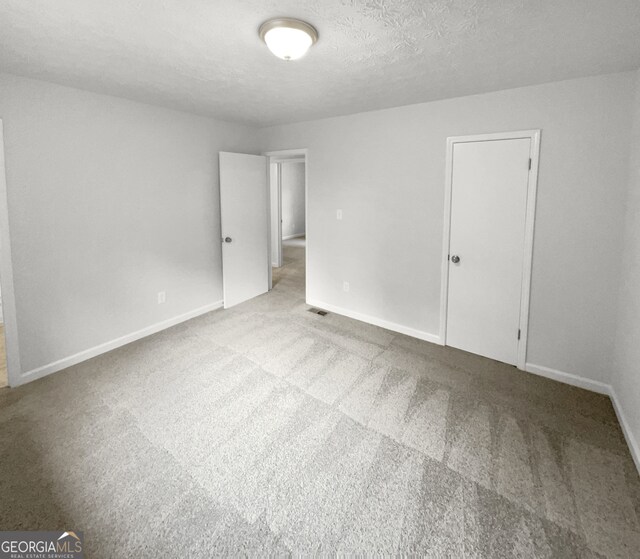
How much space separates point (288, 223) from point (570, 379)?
8.54 metres

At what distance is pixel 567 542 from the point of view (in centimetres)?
148

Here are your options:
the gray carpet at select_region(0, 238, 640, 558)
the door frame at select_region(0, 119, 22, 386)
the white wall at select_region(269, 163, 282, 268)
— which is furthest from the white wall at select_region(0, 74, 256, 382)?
the white wall at select_region(269, 163, 282, 268)

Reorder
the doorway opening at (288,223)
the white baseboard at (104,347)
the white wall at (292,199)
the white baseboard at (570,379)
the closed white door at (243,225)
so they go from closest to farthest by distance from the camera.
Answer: the white baseboard at (570,379), the white baseboard at (104,347), the closed white door at (243,225), the doorway opening at (288,223), the white wall at (292,199)

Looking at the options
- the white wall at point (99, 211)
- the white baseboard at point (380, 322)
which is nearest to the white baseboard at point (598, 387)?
the white baseboard at point (380, 322)

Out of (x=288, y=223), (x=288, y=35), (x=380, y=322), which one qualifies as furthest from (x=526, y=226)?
(x=288, y=223)

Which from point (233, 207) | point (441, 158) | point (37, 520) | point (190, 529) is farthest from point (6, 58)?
point (441, 158)

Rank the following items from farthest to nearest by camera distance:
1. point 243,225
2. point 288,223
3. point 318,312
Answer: point 288,223 → point 243,225 → point 318,312

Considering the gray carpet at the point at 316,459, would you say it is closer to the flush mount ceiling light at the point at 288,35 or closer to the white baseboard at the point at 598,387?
the white baseboard at the point at 598,387

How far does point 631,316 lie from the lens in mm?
2178

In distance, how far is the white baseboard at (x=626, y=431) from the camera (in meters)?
1.91

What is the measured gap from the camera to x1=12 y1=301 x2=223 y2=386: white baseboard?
277cm

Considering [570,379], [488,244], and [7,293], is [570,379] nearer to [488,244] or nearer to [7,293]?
[488,244]

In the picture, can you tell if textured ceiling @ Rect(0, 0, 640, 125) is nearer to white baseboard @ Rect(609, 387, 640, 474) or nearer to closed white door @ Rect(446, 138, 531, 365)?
closed white door @ Rect(446, 138, 531, 365)

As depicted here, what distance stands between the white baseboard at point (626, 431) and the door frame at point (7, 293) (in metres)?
4.24
